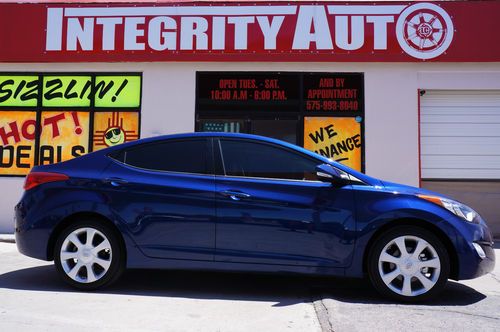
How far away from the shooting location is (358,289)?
4945 mm

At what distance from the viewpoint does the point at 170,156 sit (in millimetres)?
4734

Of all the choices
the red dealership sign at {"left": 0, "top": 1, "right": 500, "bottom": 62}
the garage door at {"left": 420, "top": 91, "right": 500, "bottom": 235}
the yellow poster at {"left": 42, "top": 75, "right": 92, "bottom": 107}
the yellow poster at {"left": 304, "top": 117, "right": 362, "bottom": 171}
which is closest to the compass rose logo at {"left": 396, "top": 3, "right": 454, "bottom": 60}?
the red dealership sign at {"left": 0, "top": 1, "right": 500, "bottom": 62}

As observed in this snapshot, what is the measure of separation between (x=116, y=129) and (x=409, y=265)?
6645mm

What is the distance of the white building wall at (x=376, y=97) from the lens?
879cm

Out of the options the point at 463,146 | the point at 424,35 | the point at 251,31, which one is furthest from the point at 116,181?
the point at 463,146

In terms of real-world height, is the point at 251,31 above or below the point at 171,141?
above

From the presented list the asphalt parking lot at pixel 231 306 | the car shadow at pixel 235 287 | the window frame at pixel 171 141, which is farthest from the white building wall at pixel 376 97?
the window frame at pixel 171 141

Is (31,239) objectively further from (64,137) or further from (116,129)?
(64,137)

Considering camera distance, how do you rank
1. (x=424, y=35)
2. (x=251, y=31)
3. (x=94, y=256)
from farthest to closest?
1. (x=251, y=31)
2. (x=424, y=35)
3. (x=94, y=256)

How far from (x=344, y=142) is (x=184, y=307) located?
563 cm

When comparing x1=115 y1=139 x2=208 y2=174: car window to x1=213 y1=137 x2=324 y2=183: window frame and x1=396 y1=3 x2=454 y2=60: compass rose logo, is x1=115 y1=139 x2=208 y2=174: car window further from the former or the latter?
x1=396 y1=3 x2=454 y2=60: compass rose logo

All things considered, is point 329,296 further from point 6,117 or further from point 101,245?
point 6,117

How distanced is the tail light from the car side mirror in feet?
8.38

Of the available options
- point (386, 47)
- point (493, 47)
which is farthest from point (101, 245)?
point (493, 47)
